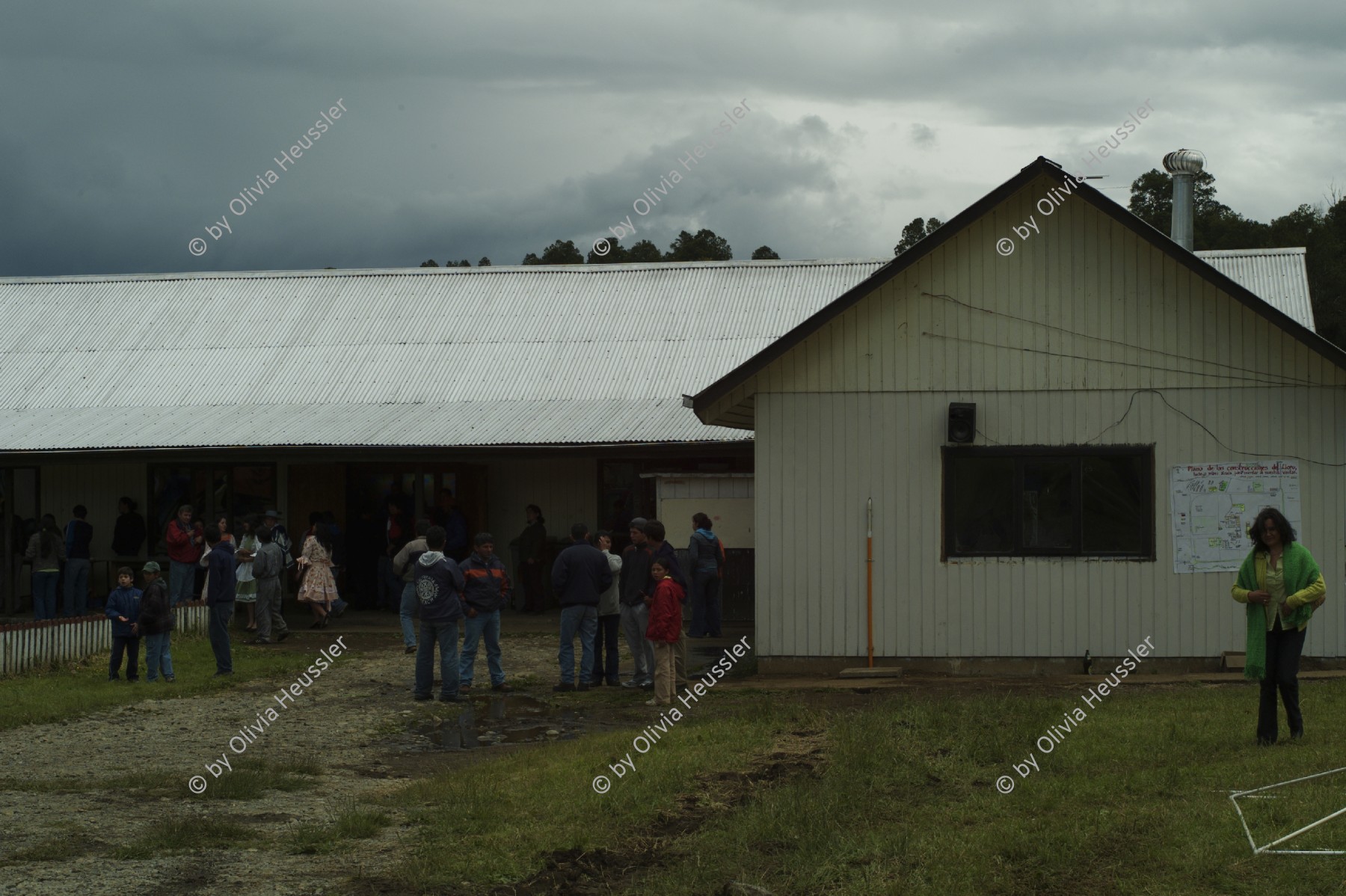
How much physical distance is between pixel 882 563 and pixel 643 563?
7.77ft

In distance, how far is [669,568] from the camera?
1304 centimetres

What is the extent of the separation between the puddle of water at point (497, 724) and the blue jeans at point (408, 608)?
2.43 meters

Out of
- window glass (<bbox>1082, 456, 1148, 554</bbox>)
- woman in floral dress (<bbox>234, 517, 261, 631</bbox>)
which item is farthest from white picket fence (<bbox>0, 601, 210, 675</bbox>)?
window glass (<bbox>1082, 456, 1148, 554</bbox>)

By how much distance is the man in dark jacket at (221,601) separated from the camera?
14898 mm

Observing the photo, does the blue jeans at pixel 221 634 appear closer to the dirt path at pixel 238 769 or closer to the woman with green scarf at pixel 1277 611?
the dirt path at pixel 238 769

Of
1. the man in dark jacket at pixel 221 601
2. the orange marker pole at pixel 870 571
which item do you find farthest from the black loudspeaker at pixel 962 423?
the man in dark jacket at pixel 221 601

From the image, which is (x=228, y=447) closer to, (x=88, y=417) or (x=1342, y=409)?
(x=88, y=417)

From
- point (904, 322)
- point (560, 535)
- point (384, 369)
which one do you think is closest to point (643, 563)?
point (904, 322)

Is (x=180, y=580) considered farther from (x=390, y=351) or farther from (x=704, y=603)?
(x=704, y=603)

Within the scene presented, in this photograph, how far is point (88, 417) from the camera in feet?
74.9

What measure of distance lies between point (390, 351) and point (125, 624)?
11.0 meters

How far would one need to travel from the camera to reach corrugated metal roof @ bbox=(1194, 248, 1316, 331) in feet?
77.9

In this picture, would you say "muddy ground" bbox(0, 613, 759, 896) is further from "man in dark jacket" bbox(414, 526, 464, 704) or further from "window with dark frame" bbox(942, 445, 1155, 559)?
"window with dark frame" bbox(942, 445, 1155, 559)

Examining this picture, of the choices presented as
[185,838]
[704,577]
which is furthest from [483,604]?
[185,838]
